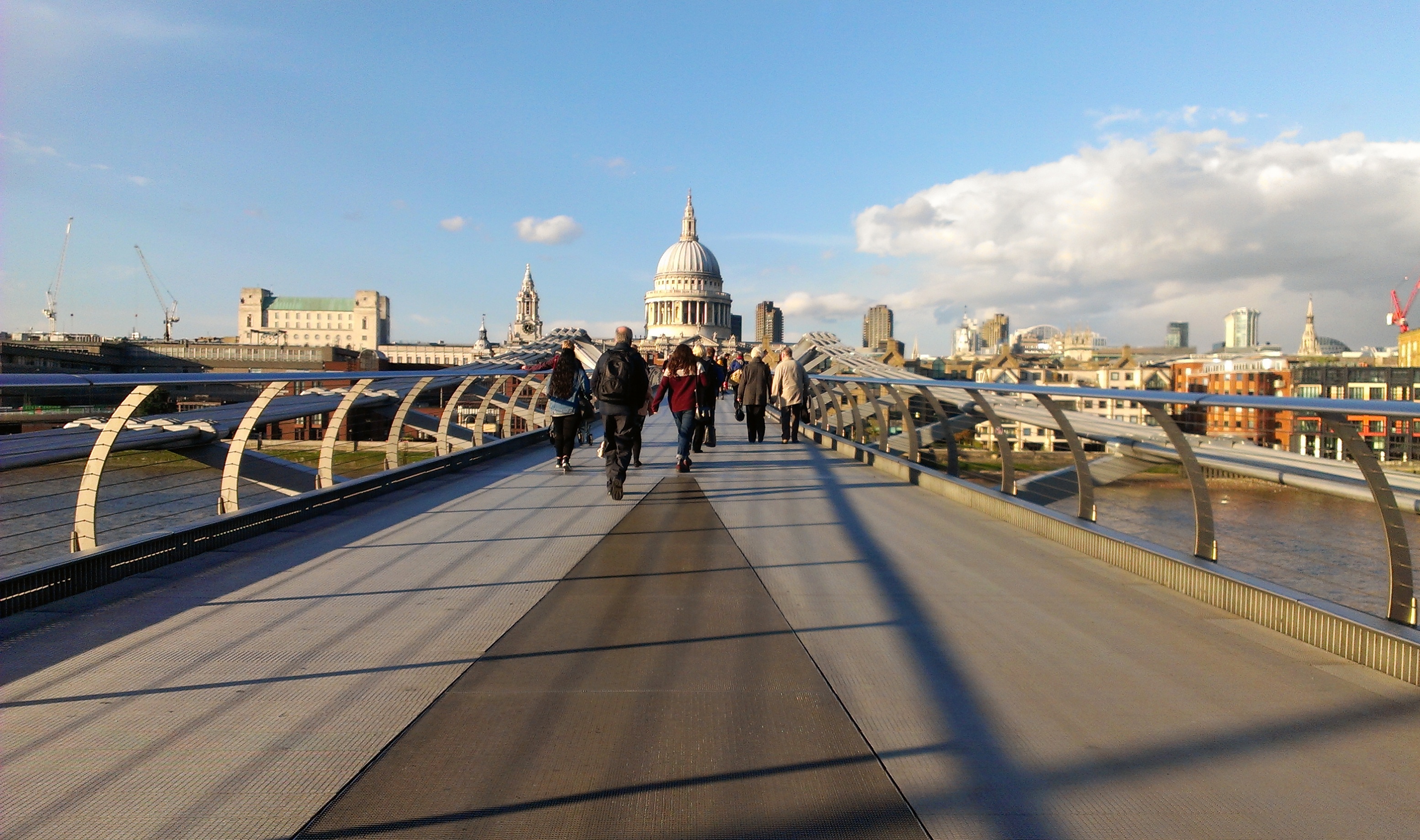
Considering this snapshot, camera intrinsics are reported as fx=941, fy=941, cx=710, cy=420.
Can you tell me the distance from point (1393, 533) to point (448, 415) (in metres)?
9.39

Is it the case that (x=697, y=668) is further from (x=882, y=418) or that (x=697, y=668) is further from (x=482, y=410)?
(x=482, y=410)

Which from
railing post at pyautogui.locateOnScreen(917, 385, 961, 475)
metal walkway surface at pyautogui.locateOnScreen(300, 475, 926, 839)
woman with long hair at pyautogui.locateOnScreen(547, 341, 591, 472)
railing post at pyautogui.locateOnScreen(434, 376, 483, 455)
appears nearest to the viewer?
metal walkway surface at pyautogui.locateOnScreen(300, 475, 926, 839)

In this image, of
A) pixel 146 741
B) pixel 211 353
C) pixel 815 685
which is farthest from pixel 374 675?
pixel 211 353

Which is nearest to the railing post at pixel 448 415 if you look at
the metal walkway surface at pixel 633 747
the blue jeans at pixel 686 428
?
the blue jeans at pixel 686 428

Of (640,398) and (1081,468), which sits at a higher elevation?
(640,398)

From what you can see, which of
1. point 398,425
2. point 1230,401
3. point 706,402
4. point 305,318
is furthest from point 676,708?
point 305,318

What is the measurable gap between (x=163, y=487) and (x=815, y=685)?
574cm

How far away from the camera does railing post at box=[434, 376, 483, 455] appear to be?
36.4 ft

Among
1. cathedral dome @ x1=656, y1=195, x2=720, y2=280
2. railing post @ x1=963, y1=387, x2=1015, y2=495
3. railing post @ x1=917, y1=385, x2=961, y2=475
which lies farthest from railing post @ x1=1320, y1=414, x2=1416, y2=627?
cathedral dome @ x1=656, y1=195, x2=720, y2=280

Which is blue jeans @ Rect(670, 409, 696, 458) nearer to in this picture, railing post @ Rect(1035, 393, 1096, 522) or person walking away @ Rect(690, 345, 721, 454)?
person walking away @ Rect(690, 345, 721, 454)

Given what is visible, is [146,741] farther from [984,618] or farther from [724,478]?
[724,478]

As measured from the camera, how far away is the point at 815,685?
11.7ft

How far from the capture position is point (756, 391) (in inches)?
598

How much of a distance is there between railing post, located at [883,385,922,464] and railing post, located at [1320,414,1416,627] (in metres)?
6.70
